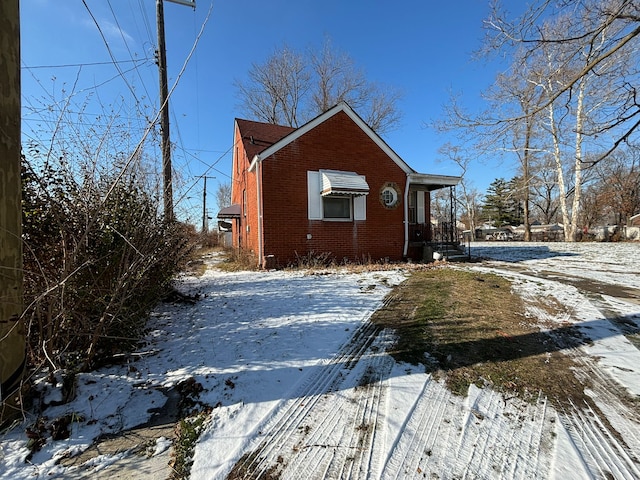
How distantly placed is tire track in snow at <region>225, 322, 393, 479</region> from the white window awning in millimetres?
7016

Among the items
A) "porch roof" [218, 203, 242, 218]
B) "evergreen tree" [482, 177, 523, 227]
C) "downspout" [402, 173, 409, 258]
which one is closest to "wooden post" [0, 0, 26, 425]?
"downspout" [402, 173, 409, 258]

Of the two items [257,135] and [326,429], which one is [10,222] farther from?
[257,135]

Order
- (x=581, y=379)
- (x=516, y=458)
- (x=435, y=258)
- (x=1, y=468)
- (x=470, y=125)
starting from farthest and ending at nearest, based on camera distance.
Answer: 1. (x=435, y=258)
2. (x=470, y=125)
3. (x=581, y=379)
4. (x=516, y=458)
5. (x=1, y=468)

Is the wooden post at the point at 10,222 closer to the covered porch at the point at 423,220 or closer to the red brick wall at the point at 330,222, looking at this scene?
the red brick wall at the point at 330,222

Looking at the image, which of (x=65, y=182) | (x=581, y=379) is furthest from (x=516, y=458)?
(x=65, y=182)

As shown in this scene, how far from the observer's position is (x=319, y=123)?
9789 millimetres

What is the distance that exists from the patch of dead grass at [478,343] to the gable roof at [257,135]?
9.48m

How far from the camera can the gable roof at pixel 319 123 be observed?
912 centimetres

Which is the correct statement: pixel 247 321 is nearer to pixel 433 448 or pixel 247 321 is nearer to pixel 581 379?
pixel 433 448

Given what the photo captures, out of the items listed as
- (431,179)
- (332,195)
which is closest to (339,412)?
(332,195)

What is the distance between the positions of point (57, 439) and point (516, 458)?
111 inches

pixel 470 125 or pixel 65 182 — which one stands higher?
pixel 470 125

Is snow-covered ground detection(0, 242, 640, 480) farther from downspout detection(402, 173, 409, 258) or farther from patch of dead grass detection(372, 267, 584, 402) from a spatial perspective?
downspout detection(402, 173, 409, 258)

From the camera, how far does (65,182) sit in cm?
258
